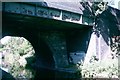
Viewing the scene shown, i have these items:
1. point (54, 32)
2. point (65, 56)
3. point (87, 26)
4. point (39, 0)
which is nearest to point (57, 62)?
point (65, 56)

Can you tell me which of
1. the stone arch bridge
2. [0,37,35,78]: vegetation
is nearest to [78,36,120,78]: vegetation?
the stone arch bridge

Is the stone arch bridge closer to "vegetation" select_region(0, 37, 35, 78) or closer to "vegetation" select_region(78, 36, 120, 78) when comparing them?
"vegetation" select_region(78, 36, 120, 78)

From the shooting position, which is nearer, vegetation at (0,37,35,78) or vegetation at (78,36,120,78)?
vegetation at (78,36,120,78)

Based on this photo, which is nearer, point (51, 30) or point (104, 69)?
point (104, 69)

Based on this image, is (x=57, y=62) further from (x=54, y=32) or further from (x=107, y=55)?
(x=107, y=55)

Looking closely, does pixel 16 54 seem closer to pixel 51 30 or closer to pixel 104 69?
pixel 51 30

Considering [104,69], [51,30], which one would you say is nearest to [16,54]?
[51,30]

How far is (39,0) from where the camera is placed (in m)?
19.5

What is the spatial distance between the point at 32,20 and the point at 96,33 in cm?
717

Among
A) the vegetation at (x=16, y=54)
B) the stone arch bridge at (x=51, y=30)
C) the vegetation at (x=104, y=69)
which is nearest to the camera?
the vegetation at (x=104, y=69)

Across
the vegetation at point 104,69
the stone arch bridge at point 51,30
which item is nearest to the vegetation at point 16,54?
the stone arch bridge at point 51,30

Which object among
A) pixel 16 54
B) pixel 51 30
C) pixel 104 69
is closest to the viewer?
pixel 104 69

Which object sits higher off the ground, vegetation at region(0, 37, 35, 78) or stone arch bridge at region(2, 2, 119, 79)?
stone arch bridge at region(2, 2, 119, 79)

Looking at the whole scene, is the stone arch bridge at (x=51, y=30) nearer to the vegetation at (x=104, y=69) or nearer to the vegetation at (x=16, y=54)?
the vegetation at (x=104, y=69)
